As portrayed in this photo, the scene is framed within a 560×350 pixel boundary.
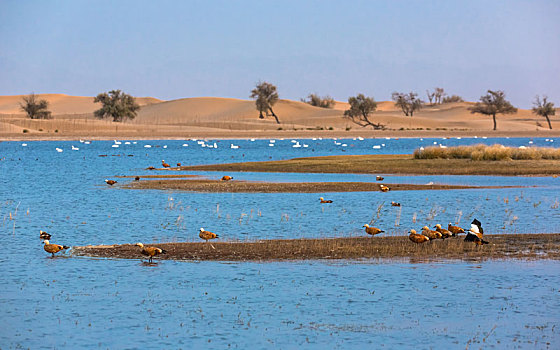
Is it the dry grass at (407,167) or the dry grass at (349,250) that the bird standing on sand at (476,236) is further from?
the dry grass at (407,167)

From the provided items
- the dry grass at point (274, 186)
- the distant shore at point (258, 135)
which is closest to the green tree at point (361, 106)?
the distant shore at point (258, 135)

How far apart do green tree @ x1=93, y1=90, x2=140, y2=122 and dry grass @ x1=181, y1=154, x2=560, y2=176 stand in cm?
11062

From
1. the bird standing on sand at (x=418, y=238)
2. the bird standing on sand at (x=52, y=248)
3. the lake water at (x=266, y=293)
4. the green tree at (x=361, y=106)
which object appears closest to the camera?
the lake water at (x=266, y=293)

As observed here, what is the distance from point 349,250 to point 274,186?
19077 mm

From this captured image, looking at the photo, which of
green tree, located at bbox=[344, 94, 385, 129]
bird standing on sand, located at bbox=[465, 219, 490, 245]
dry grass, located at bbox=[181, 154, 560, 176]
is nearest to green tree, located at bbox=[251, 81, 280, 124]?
green tree, located at bbox=[344, 94, 385, 129]

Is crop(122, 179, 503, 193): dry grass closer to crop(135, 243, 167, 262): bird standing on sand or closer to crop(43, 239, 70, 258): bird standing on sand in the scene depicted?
crop(43, 239, 70, 258): bird standing on sand

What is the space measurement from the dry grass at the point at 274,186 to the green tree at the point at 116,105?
124 metres

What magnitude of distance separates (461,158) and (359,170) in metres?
7.56

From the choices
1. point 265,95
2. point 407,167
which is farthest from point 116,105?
point 407,167

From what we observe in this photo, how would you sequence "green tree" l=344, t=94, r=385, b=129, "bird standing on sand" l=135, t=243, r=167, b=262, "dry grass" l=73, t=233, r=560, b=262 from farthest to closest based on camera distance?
"green tree" l=344, t=94, r=385, b=129 → "dry grass" l=73, t=233, r=560, b=262 → "bird standing on sand" l=135, t=243, r=167, b=262

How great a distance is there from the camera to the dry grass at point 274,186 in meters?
37.4

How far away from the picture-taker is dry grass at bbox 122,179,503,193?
123 ft

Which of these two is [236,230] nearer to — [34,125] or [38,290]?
[38,290]

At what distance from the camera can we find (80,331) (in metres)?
13.2
